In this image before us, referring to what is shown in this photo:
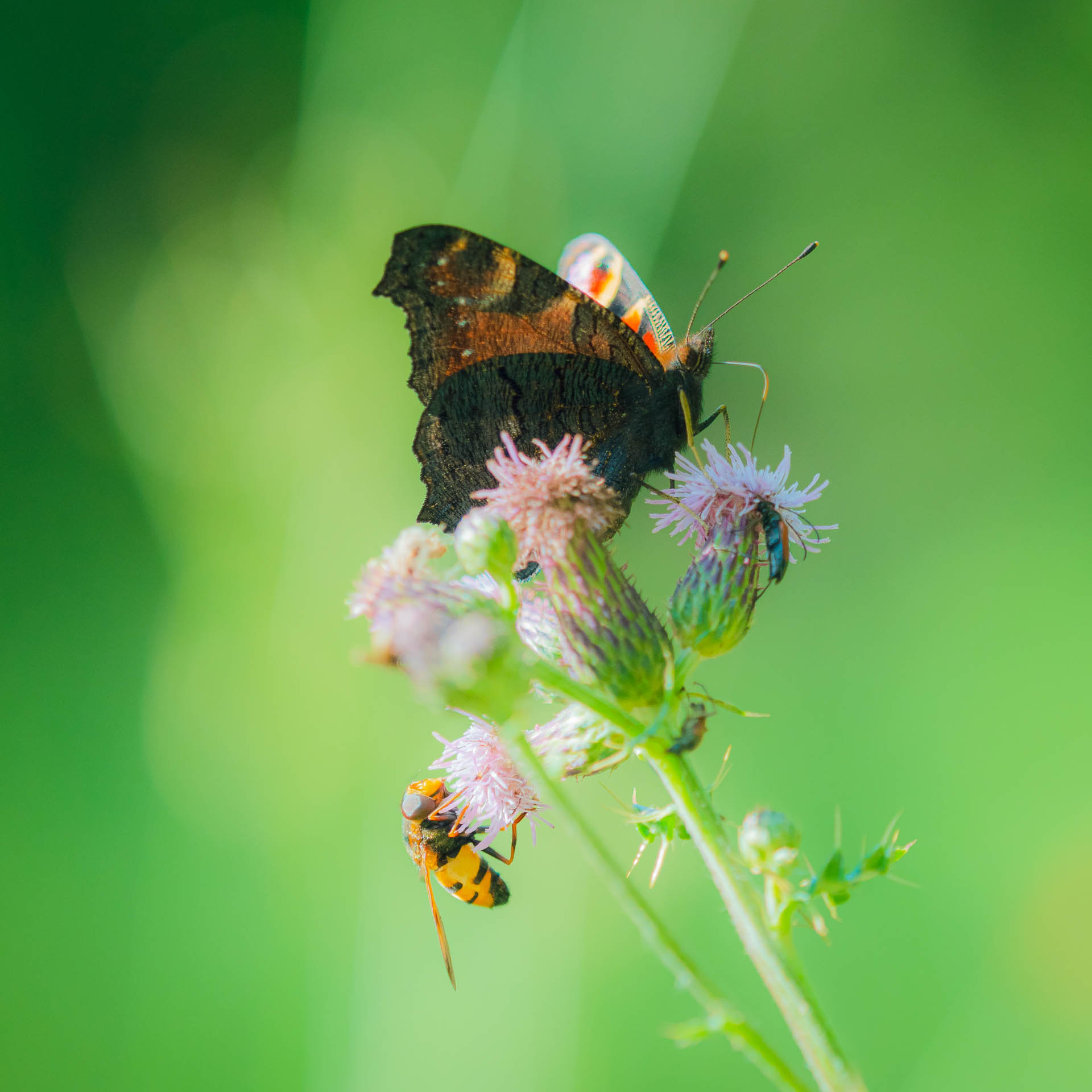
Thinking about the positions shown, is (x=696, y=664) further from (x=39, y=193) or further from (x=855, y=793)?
(x=39, y=193)

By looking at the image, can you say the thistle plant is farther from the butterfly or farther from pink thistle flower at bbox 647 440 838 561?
the butterfly

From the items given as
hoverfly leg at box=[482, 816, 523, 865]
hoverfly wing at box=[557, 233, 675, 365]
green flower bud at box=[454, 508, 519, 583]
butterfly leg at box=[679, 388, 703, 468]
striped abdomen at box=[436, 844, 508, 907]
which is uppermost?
hoverfly wing at box=[557, 233, 675, 365]

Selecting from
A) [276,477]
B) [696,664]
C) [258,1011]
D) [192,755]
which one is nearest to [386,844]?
[258,1011]

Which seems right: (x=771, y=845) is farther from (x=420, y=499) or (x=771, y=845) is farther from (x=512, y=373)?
(x=420, y=499)

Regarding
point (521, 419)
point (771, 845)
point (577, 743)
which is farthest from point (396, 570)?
point (771, 845)

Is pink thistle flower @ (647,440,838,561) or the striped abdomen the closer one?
pink thistle flower @ (647,440,838,561)

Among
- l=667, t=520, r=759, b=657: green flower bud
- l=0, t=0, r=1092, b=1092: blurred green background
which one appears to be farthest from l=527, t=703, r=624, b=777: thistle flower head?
l=0, t=0, r=1092, b=1092: blurred green background

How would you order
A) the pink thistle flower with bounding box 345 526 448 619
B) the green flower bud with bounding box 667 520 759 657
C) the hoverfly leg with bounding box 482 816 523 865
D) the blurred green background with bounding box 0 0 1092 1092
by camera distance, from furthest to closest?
the blurred green background with bounding box 0 0 1092 1092
the hoverfly leg with bounding box 482 816 523 865
the green flower bud with bounding box 667 520 759 657
the pink thistle flower with bounding box 345 526 448 619
